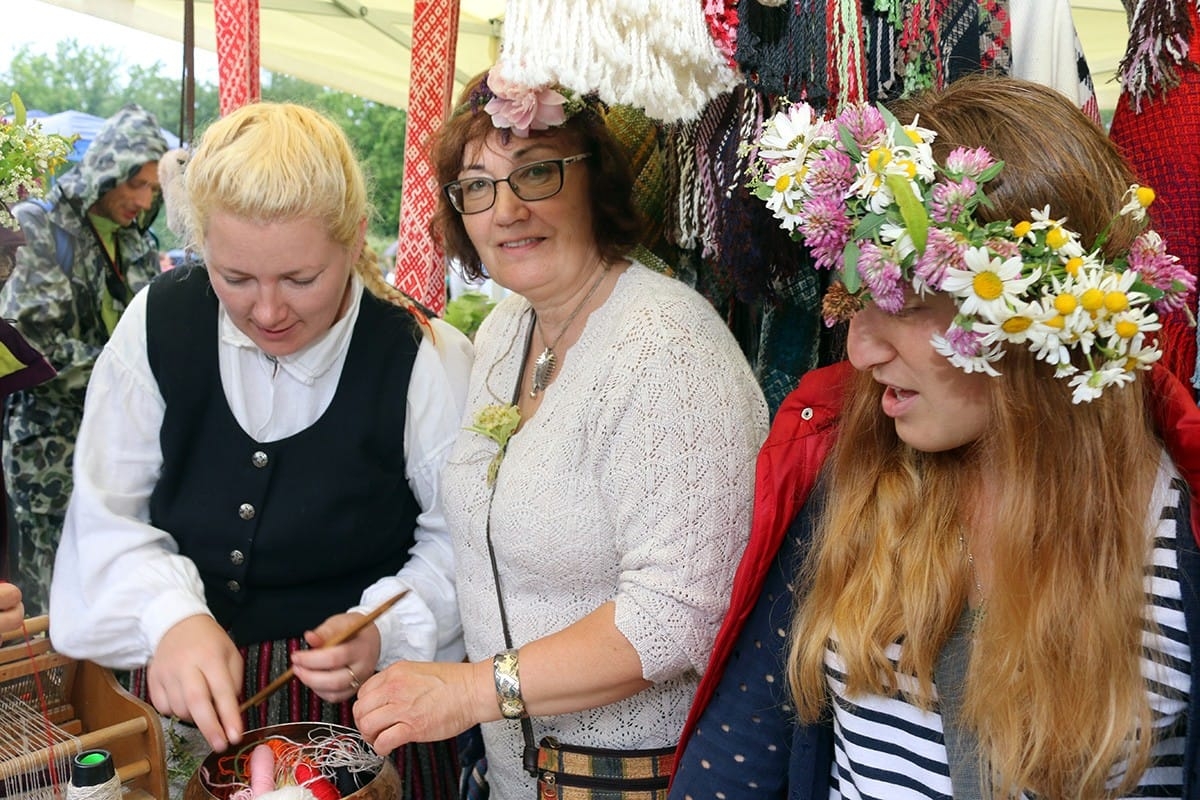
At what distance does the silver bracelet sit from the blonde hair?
701 mm

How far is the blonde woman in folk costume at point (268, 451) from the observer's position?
1.52 metres

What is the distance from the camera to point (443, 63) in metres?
2.65

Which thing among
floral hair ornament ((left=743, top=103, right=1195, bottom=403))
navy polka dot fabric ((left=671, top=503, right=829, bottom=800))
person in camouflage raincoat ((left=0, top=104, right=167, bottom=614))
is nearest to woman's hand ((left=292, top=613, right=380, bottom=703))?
navy polka dot fabric ((left=671, top=503, right=829, bottom=800))

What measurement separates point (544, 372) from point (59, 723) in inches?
34.7

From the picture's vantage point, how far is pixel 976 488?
1.25 m

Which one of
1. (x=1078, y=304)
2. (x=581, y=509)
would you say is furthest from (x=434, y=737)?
(x=1078, y=304)

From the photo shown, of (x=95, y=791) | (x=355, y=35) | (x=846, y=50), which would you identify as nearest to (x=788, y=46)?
(x=846, y=50)

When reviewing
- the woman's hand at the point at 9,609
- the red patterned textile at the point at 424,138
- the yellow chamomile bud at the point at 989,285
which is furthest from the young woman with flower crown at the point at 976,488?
the red patterned textile at the point at 424,138

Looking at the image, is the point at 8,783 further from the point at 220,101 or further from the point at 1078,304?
the point at 220,101

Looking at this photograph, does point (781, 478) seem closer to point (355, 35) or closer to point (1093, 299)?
point (1093, 299)

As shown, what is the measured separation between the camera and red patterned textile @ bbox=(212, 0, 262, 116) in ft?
7.82

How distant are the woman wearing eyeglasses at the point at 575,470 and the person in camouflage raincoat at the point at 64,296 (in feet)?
6.36

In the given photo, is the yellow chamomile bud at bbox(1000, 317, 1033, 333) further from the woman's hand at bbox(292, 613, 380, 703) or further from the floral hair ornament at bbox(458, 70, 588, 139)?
the woman's hand at bbox(292, 613, 380, 703)

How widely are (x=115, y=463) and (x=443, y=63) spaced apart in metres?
1.44
